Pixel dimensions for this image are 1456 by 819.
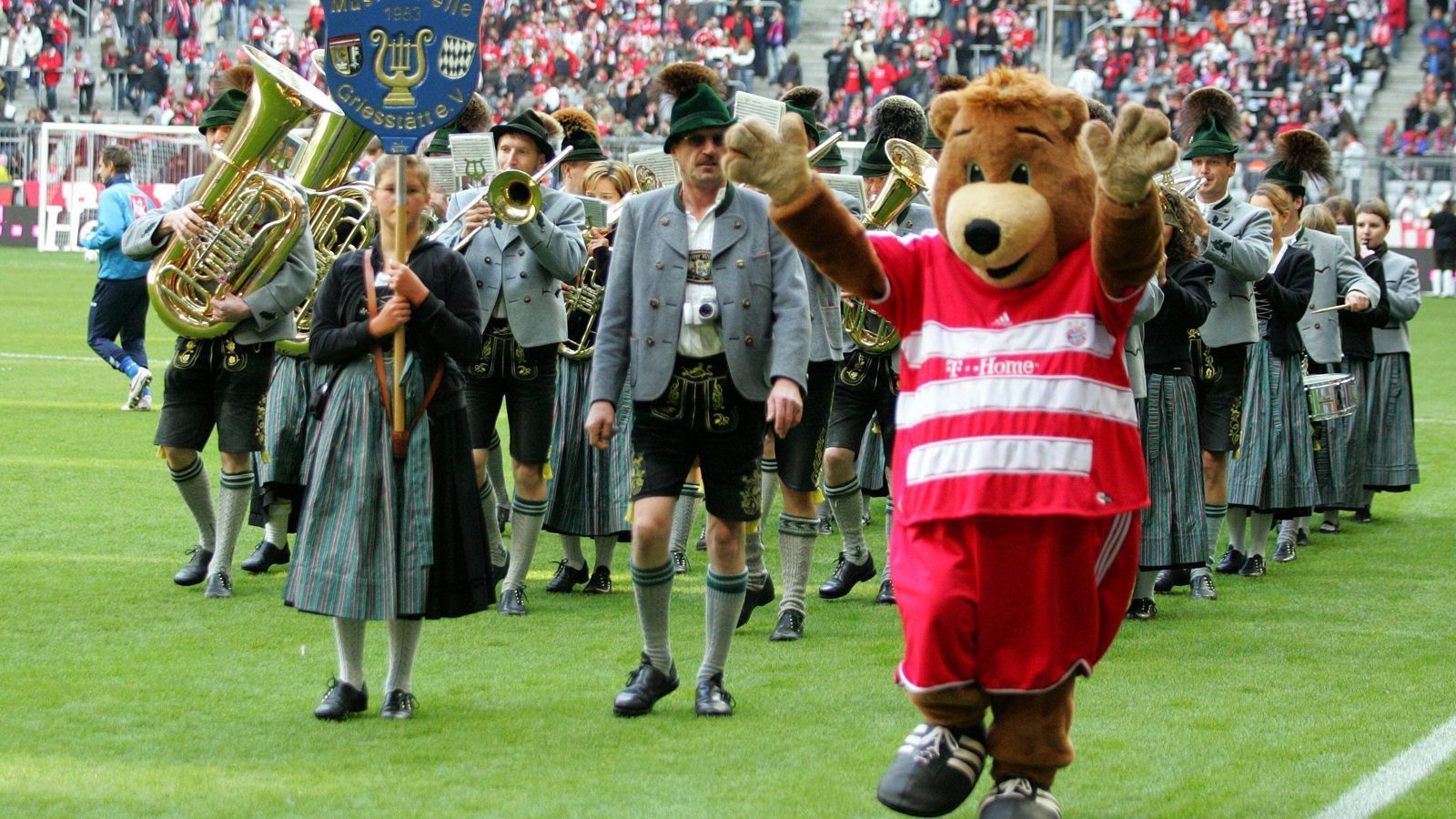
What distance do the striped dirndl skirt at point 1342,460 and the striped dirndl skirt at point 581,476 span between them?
3839 millimetres

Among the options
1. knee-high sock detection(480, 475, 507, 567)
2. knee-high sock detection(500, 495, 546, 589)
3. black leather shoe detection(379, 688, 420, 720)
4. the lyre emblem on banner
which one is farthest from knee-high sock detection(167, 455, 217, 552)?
the lyre emblem on banner

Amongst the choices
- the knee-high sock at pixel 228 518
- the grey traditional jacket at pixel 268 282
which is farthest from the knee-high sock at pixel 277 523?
the grey traditional jacket at pixel 268 282

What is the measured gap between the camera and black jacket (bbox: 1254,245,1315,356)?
374 inches

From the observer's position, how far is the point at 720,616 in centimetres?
646

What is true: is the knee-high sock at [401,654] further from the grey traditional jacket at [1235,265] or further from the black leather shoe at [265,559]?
the grey traditional jacket at [1235,265]

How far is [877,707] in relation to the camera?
6457mm

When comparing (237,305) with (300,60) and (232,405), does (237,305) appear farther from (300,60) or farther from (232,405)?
(300,60)

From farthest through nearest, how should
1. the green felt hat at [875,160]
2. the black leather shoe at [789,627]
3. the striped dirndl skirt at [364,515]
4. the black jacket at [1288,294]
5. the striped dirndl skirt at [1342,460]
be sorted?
the striped dirndl skirt at [1342,460] < the black jacket at [1288,294] < the green felt hat at [875,160] < the black leather shoe at [789,627] < the striped dirndl skirt at [364,515]

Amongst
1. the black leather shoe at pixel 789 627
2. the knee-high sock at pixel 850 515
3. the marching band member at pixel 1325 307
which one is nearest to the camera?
the black leather shoe at pixel 789 627

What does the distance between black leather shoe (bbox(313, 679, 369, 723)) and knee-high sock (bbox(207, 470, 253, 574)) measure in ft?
7.54

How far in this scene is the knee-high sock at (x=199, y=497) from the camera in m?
8.55

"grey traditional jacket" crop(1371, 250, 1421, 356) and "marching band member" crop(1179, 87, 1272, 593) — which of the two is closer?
"marching band member" crop(1179, 87, 1272, 593)

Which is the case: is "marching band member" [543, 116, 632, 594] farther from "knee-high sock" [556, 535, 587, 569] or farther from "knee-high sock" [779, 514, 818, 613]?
"knee-high sock" [779, 514, 818, 613]

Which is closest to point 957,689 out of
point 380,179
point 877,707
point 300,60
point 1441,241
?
point 877,707
